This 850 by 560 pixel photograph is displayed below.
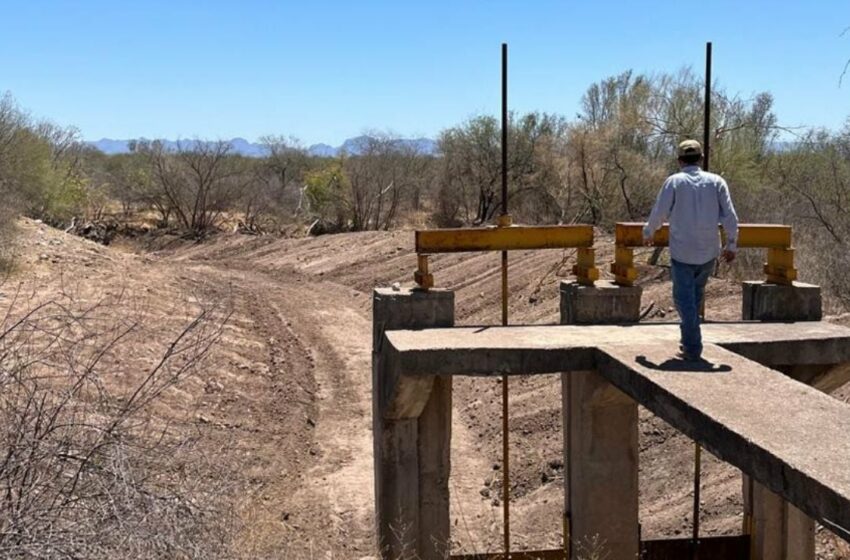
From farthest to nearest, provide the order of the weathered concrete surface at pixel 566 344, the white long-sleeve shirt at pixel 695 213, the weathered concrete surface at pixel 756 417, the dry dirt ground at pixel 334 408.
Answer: the dry dirt ground at pixel 334 408 < the weathered concrete surface at pixel 566 344 < the white long-sleeve shirt at pixel 695 213 < the weathered concrete surface at pixel 756 417

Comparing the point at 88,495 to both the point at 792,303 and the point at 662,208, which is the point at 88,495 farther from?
the point at 792,303

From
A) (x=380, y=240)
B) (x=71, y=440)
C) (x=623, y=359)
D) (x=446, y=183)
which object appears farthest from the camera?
(x=446, y=183)

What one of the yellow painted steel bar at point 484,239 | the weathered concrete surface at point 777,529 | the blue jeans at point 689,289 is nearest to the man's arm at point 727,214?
the blue jeans at point 689,289

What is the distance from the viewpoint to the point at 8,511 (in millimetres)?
4211

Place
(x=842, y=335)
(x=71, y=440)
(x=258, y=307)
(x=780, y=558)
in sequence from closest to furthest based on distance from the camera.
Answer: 1. (x=71, y=440)
2. (x=842, y=335)
3. (x=780, y=558)
4. (x=258, y=307)

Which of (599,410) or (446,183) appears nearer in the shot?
(599,410)

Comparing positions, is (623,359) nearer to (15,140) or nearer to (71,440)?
(71,440)

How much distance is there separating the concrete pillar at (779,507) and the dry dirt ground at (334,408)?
354 millimetres

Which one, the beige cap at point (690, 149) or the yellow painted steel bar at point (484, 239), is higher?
the beige cap at point (690, 149)

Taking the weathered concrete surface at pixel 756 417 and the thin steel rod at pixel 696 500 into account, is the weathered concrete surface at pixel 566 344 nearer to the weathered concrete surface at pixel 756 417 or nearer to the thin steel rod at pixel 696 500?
the weathered concrete surface at pixel 756 417

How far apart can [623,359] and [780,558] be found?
290 centimetres

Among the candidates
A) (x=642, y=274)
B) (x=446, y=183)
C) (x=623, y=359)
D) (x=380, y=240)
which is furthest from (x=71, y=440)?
(x=446, y=183)

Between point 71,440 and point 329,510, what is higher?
point 71,440

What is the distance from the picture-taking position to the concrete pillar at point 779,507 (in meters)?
7.16
